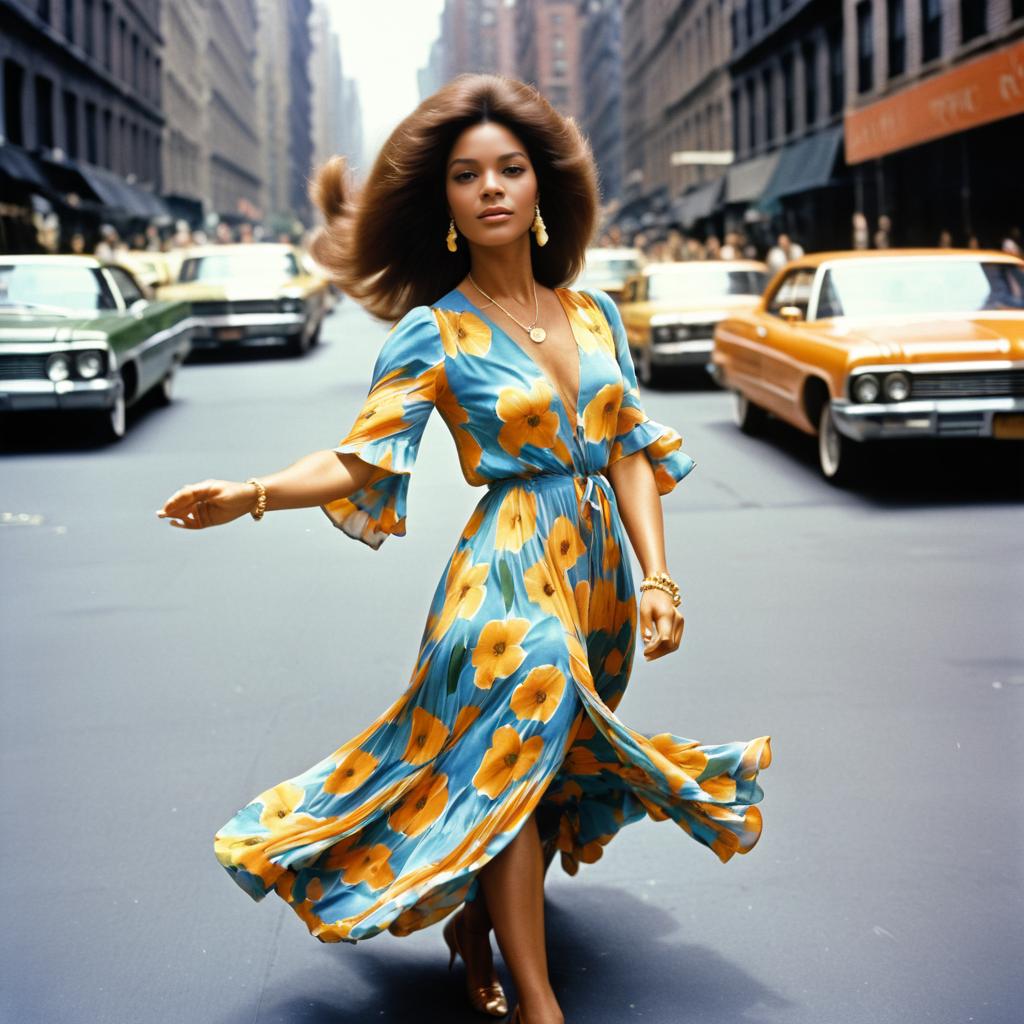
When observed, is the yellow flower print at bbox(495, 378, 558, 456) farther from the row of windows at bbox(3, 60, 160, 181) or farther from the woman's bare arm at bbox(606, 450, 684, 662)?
the row of windows at bbox(3, 60, 160, 181)

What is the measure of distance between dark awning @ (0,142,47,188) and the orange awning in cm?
1613

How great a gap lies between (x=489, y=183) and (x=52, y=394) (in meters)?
10.7

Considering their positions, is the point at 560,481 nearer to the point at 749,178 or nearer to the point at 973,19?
the point at 973,19

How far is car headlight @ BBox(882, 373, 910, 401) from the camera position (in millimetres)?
10203

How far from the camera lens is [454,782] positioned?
2.91 metres

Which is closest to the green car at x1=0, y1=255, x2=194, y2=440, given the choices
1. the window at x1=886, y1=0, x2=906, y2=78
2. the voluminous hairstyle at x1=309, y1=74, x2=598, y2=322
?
the voluminous hairstyle at x1=309, y1=74, x2=598, y2=322

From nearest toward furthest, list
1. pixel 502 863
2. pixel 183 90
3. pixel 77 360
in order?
pixel 502 863 < pixel 77 360 < pixel 183 90

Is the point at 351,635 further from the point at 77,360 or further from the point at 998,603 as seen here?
the point at 77,360

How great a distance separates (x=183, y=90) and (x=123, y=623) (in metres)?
A: 72.3

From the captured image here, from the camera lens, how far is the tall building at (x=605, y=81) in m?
111

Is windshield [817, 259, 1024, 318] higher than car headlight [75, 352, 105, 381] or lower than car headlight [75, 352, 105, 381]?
higher

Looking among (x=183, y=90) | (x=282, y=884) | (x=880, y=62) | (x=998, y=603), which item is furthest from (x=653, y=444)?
(x=183, y=90)

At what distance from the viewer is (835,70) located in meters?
37.2

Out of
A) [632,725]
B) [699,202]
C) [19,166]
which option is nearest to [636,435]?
[632,725]
